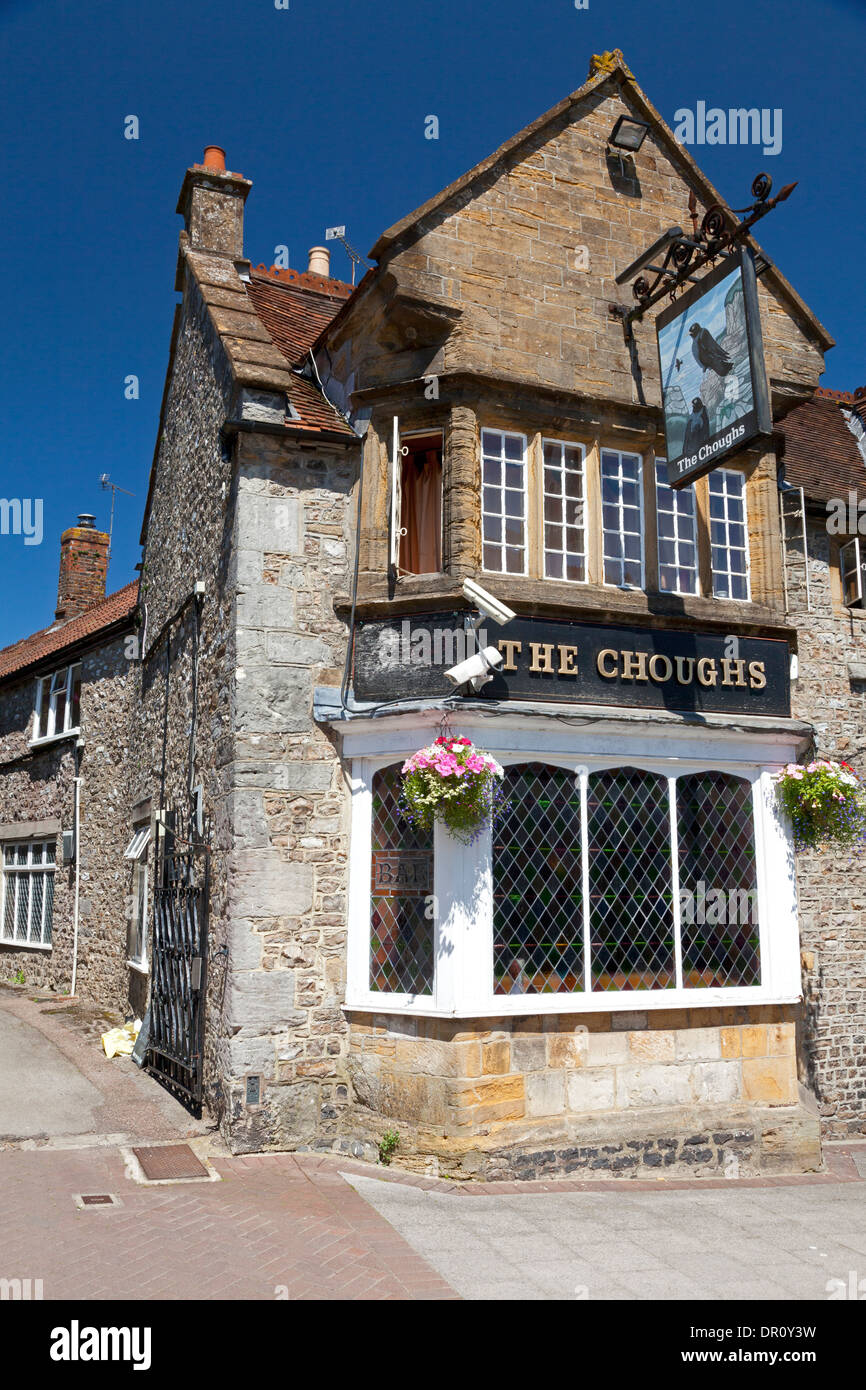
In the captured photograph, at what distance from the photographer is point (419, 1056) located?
8.12 m

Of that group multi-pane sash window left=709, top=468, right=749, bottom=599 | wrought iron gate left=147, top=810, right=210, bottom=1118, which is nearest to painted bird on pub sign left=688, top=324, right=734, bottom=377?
multi-pane sash window left=709, top=468, right=749, bottom=599

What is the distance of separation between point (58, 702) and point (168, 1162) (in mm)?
11768

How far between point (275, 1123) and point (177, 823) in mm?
3744

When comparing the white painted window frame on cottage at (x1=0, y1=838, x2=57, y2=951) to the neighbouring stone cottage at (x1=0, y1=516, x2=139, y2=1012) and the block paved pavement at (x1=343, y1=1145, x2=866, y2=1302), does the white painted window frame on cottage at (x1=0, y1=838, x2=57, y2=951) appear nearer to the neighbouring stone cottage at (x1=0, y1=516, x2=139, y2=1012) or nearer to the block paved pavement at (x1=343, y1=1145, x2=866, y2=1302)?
the neighbouring stone cottage at (x1=0, y1=516, x2=139, y2=1012)

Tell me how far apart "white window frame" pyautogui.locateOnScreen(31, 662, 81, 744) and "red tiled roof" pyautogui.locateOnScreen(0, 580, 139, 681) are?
370 millimetres

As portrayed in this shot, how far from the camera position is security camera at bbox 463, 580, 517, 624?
841cm

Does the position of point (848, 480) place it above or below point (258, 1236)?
above

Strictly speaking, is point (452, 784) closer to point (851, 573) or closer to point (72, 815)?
point (851, 573)

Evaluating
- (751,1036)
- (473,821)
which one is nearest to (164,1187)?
(473,821)

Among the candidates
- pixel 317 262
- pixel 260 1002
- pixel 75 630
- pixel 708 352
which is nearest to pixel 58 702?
pixel 75 630

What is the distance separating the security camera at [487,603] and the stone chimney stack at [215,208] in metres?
5.96

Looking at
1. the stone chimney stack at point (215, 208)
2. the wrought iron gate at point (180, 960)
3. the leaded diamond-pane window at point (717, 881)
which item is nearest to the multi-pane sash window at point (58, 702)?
the wrought iron gate at point (180, 960)
